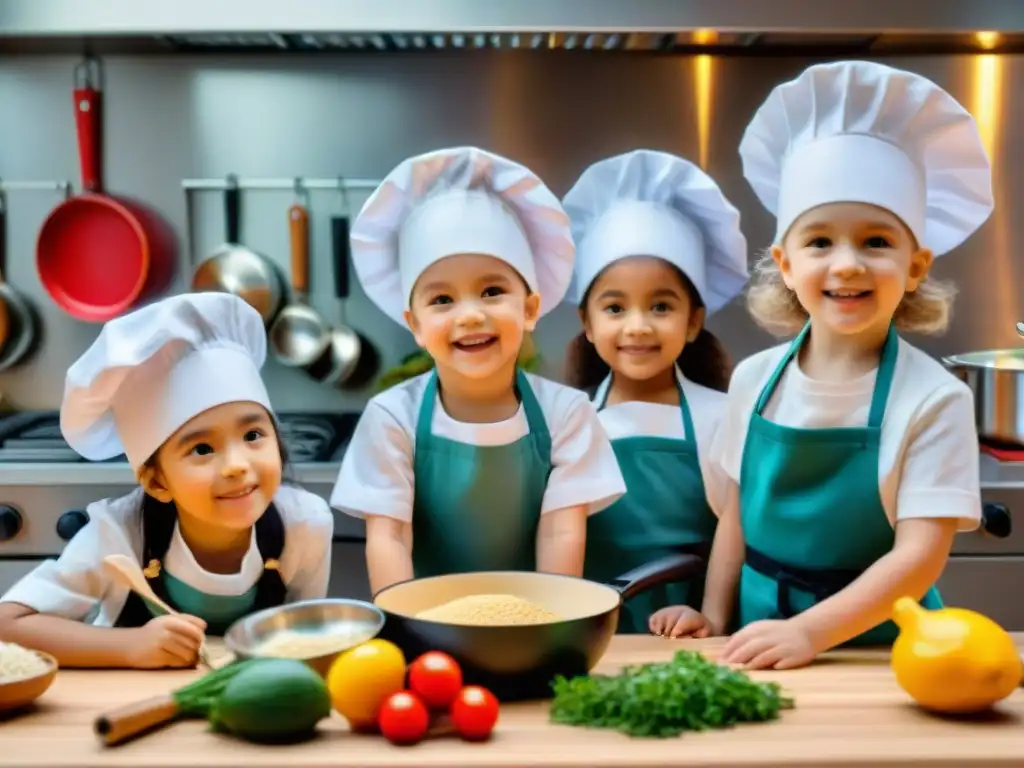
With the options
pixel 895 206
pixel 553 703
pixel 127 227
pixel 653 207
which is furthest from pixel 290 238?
pixel 553 703

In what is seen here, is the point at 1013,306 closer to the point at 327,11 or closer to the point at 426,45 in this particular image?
the point at 426,45

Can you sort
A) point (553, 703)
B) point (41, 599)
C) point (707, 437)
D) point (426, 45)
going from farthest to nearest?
point (426, 45) → point (707, 437) → point (41, 599) → point (553, 703)

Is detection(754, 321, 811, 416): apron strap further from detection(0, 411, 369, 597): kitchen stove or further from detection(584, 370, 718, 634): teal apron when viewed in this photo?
detection(0, 411, 369, 597): kitchen stove

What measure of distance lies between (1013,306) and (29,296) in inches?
81.5

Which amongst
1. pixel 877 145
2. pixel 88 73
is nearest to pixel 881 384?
pixel 877 145

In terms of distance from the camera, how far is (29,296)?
2301 mm

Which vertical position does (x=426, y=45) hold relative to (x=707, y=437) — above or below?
above

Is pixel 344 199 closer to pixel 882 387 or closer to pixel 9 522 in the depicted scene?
pixel 9 522

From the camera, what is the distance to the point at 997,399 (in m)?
1.86

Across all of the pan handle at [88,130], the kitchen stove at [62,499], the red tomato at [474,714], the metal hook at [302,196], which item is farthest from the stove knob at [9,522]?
the red tomato at [474,714]

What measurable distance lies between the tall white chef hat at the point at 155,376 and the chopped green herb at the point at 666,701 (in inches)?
18.5

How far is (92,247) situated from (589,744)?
1.79 metres

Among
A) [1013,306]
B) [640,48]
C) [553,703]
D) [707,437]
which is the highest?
[640,48]

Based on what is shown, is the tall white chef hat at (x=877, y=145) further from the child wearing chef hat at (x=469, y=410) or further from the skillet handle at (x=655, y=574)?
the skillet handle at (x=655, y=574)
